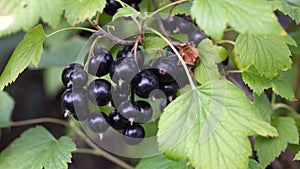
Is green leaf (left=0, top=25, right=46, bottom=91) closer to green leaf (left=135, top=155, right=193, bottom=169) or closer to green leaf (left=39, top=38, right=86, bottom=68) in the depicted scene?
green leaf (left=135, top=155, right=193, bottom=169)

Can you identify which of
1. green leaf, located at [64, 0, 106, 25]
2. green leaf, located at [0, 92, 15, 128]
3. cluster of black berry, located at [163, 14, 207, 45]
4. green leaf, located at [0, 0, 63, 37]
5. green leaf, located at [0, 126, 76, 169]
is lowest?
green leaf, located at [0, 92, 15, 128]

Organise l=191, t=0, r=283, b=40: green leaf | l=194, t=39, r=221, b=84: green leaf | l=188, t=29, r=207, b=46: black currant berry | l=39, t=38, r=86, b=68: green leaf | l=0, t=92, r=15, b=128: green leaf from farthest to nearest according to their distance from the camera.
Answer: l=39, t=38, r=86, b=68: green leaf < l=0, t=92, r=15, b=128: green leaf < l=188, t=29, r=207, b=46: black currant berry < l=194, t=39, r=221, b=84: green leaf < l=191, t=0, r=283, b=40: green leaf

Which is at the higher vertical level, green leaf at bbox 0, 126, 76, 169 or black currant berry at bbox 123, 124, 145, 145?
black currant berry at bbox 123, 124, 145, 145

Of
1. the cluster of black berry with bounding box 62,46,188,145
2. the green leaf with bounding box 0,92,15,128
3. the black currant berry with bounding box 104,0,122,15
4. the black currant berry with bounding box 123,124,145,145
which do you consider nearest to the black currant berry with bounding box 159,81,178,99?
the cluster of black berry with bounding box 62,46,188,145

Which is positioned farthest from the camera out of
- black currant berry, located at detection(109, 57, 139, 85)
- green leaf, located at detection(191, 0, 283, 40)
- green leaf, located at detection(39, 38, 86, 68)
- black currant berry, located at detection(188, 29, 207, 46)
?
green leaf, located at detection(39, 38, 86, 68)

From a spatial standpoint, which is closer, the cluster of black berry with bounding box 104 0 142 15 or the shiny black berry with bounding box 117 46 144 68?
the shiny black berry with bounding box 117 46 144 68

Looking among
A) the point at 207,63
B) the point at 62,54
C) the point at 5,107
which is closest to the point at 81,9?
the point at 207,63

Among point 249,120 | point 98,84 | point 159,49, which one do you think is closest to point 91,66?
point 98,84

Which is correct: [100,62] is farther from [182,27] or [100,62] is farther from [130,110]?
[182,27]
